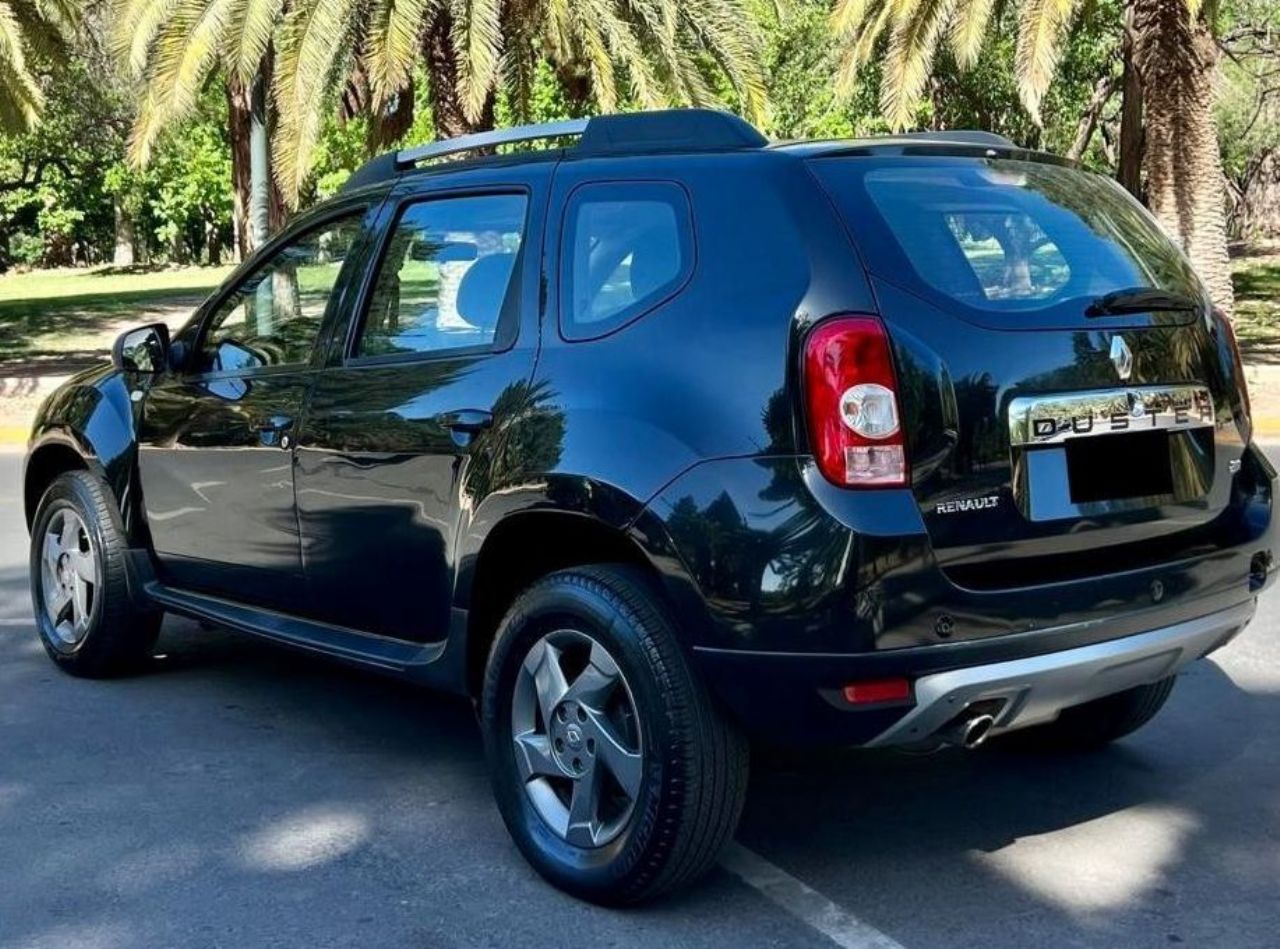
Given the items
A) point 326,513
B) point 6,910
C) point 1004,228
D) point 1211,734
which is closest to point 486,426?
point 326,513

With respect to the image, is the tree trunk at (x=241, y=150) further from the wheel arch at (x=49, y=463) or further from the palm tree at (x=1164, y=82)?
the wheel arch at (x=49, y=463)

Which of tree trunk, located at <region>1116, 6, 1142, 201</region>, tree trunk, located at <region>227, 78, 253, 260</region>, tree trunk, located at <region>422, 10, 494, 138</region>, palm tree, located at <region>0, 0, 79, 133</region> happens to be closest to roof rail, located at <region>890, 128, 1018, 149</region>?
tree trunk, located at <region>422, 10, 494, 138</region>

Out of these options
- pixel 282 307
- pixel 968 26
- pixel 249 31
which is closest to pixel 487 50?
pixel 249 31

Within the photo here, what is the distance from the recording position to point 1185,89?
1609 cm

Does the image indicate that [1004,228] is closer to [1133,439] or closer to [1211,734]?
[1133,439]

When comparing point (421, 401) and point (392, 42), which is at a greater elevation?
point (392, 42)

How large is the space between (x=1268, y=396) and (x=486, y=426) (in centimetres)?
1220

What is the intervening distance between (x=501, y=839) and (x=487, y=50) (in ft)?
40.1

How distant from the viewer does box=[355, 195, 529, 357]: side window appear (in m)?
4.46

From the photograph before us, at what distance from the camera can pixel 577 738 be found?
158 inches

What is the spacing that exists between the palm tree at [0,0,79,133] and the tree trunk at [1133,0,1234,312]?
11.4 m

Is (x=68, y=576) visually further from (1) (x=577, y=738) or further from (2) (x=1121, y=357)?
(2) (x=1121, y=357)

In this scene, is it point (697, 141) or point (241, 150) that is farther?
point (241, 150)

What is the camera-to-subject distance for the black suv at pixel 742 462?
11.8ft
